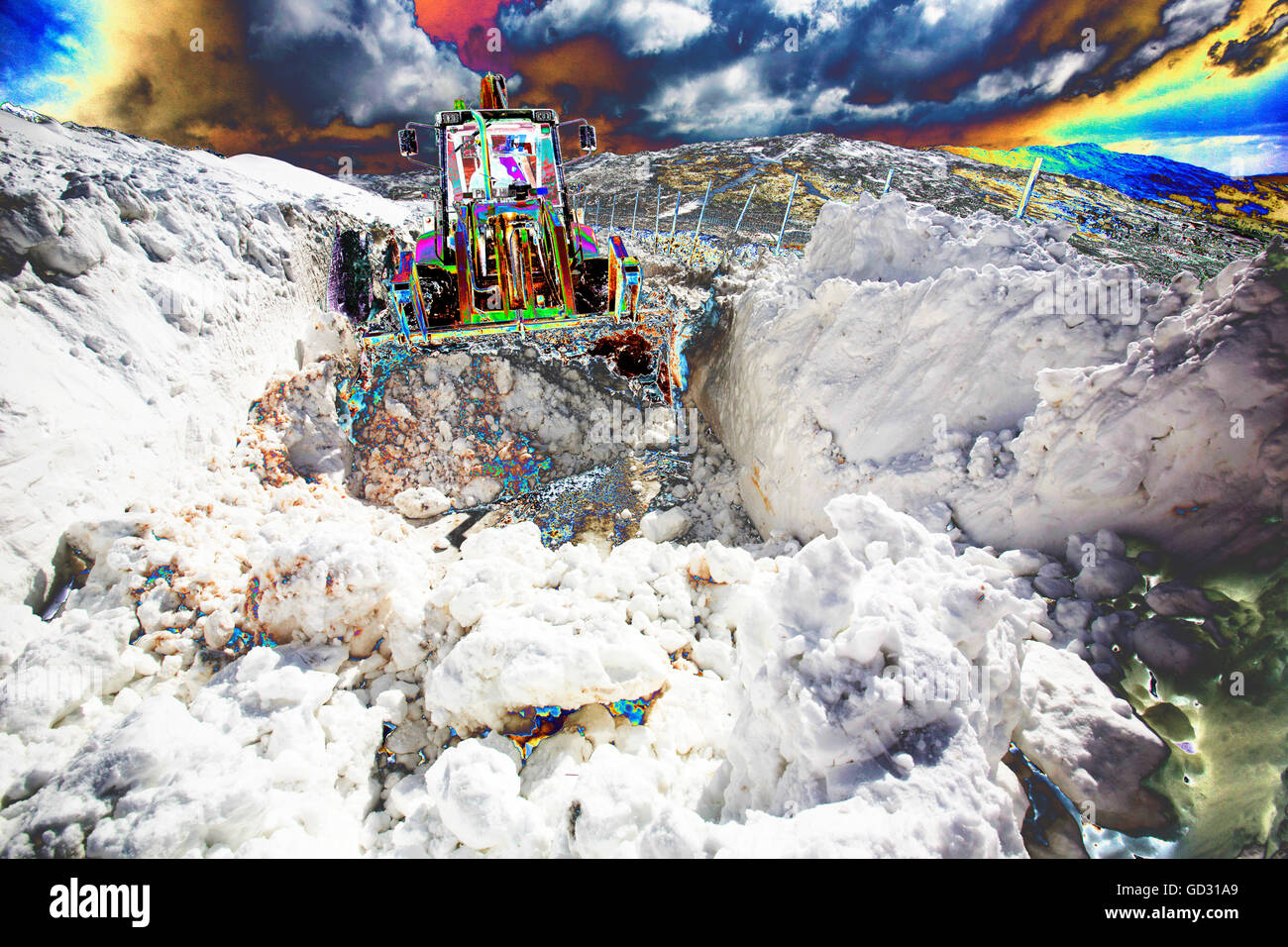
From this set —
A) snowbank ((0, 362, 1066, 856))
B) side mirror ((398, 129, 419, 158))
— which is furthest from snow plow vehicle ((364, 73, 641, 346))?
snowbank ((0, 362, 1066, 856))

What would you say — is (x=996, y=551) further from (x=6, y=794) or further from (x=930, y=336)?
(x=6, y=794)

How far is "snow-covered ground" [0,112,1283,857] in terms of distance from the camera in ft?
5.51

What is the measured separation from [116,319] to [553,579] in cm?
356

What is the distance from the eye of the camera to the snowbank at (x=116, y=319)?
9.38ft

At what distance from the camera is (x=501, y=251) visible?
181 inches

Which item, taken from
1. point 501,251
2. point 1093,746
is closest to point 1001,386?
point 1093,746

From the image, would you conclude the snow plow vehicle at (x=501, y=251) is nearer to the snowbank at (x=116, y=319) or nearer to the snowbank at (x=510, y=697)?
the snowbank at (x=116, y=319)

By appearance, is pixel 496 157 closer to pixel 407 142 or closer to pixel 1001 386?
pixel 407 142

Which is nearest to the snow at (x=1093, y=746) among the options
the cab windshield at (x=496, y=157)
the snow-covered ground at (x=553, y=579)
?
the snow-covered ground at (x=553, y=579)

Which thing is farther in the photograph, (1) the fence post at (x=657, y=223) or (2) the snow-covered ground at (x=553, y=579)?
(1) the fence post at (x=657, y=223)

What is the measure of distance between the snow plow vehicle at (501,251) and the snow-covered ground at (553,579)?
35.4 inches

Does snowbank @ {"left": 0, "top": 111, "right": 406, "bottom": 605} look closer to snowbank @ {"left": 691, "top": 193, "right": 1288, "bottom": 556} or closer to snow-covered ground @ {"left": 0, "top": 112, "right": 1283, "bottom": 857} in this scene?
snow-covered ground @ {"left": 0, "top": 112, "right": 1283, "bottom": 857}

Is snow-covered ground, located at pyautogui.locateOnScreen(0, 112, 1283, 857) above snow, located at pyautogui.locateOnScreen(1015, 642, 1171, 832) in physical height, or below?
above
